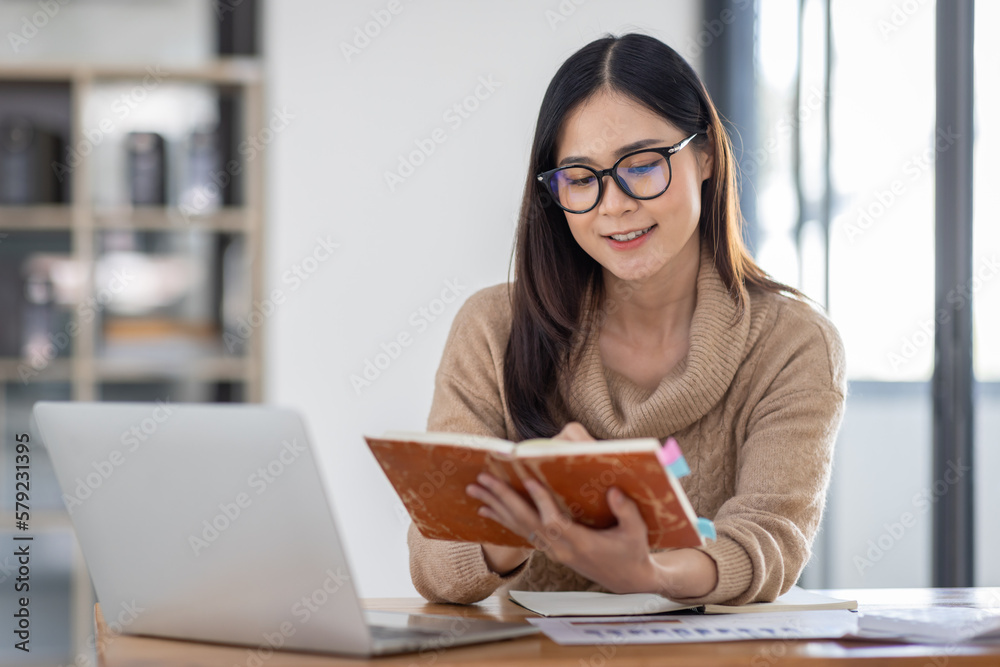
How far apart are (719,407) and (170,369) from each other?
2.02 m

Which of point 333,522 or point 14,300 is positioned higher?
point 14,300

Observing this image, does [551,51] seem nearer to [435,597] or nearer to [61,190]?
[61,190]

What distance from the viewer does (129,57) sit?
3223 millimetres

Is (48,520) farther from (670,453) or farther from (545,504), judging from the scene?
(670,453)

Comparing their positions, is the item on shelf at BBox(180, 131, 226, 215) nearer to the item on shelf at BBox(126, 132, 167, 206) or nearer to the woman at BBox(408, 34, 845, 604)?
the item on shelf at BBox(126, 132, 167, 206)

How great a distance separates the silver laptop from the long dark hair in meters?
0.58

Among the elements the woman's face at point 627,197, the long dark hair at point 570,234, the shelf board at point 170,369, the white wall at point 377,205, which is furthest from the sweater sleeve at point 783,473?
the shelf board at point 170,369

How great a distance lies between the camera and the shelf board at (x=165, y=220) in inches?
117

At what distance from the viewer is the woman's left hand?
961 millimetres

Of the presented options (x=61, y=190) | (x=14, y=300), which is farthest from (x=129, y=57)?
(x=14, y=300)

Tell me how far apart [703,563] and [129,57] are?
2802 mm

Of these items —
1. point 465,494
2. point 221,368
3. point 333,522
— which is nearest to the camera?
point 333,522

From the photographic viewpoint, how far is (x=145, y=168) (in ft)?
9.99

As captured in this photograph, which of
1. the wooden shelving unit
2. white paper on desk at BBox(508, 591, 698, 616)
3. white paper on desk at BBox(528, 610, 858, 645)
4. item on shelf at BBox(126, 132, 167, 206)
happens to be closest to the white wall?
the wooden shelving unit
